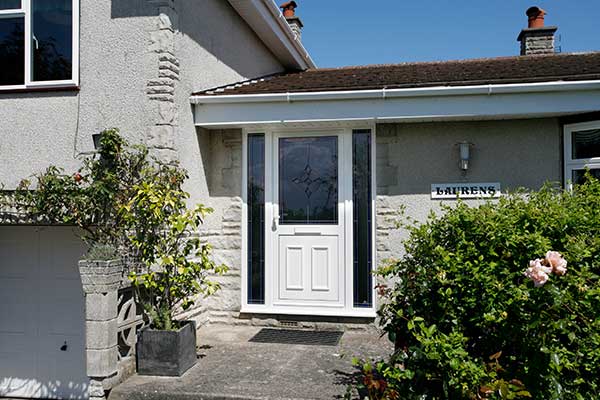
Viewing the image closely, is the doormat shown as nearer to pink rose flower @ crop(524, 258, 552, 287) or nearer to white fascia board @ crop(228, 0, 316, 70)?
pink rose flower @ crop(524, 258, 552, 287)

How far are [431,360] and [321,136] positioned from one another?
13.3 feet

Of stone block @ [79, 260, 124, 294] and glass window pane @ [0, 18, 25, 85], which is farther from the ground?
glass window pane @ [0, 18, 25, 85]

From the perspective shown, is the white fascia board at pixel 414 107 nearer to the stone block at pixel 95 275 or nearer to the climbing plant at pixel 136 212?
the climbing plant at pixel 136 212

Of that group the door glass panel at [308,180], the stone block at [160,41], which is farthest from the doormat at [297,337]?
the stone block at [160,41]

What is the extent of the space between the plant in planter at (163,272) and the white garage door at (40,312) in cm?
175

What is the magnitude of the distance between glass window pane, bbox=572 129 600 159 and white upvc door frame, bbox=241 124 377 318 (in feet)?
8.12

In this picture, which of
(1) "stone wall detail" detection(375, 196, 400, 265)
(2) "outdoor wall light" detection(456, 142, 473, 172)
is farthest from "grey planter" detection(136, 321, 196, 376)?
(2) "outdoor wall light" detection(456, 142, 473, 172)

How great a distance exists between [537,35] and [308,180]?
710 centimetres

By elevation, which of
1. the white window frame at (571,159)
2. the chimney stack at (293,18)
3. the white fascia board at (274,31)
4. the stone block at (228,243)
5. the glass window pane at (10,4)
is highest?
the chimney stack at (293,18)

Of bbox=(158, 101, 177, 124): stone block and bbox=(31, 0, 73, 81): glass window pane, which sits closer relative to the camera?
bbox=(158, 101, 177, 124): stone block

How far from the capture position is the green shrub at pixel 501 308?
360 cm

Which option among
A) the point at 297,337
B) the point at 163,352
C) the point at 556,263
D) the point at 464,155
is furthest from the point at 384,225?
the point at 556,263

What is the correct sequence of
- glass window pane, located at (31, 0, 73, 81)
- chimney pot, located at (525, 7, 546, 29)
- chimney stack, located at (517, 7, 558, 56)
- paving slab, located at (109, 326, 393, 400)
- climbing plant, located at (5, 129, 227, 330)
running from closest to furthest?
paving slab, located at (109, 326, 393, 400) → climbing plant, located at (5, 129, 227, 330) → glass window pane, located at (31, 0, 73, 81) → chimney stack, located at (517, 7, 558, 56) → chimney pot, located at (525, 7, 546, 29)

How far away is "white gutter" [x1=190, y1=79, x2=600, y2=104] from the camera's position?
6293mm
